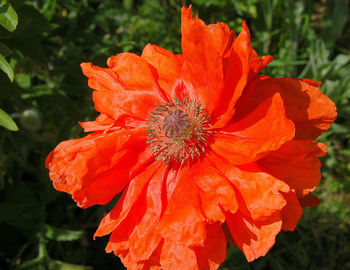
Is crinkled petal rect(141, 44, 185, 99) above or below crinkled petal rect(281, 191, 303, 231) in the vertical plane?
above

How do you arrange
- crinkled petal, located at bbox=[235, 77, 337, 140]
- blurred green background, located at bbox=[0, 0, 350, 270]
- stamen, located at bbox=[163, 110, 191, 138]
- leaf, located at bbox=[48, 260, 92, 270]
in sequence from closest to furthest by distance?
crinkled petal, located at bbox=[235, 77, 337, 140], stamen, located at bbox=[163, 110, 191, 138], leaf, located at bbox=[48, 260, 92, 270], blurred green background, located at bbox=[0, 0, 350, 270]

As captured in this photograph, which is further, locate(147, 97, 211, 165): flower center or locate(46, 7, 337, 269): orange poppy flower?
locate(147, 97, 211, 165): flower center

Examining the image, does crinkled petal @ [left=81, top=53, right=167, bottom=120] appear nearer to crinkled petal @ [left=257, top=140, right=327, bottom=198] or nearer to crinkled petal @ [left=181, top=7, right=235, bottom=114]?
crinkled petal @ [left=181, top=7, right=235, bottom=114]

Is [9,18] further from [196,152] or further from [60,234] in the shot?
[60,234]

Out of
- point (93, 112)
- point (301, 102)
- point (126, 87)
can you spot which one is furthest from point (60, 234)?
point (301, 102)

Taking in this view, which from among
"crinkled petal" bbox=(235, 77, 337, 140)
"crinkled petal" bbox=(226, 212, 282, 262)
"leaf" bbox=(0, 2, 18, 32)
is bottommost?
"crinkled petal" bbox=(226, 212, 282, 262)

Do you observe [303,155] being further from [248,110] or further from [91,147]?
[91,147]

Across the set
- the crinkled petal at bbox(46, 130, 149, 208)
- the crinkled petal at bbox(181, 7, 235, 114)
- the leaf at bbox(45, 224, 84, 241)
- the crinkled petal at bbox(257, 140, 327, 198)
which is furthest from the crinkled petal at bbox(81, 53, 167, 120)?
the leaf at bbox(45, 224, 84, 241)

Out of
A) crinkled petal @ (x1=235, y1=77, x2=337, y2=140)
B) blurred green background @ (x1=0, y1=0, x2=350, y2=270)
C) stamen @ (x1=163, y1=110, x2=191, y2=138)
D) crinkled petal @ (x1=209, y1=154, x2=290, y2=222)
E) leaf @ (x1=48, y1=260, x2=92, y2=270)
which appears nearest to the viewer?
crinkled petal @ (x1=209, y1=154, x2=290, y2=222)
